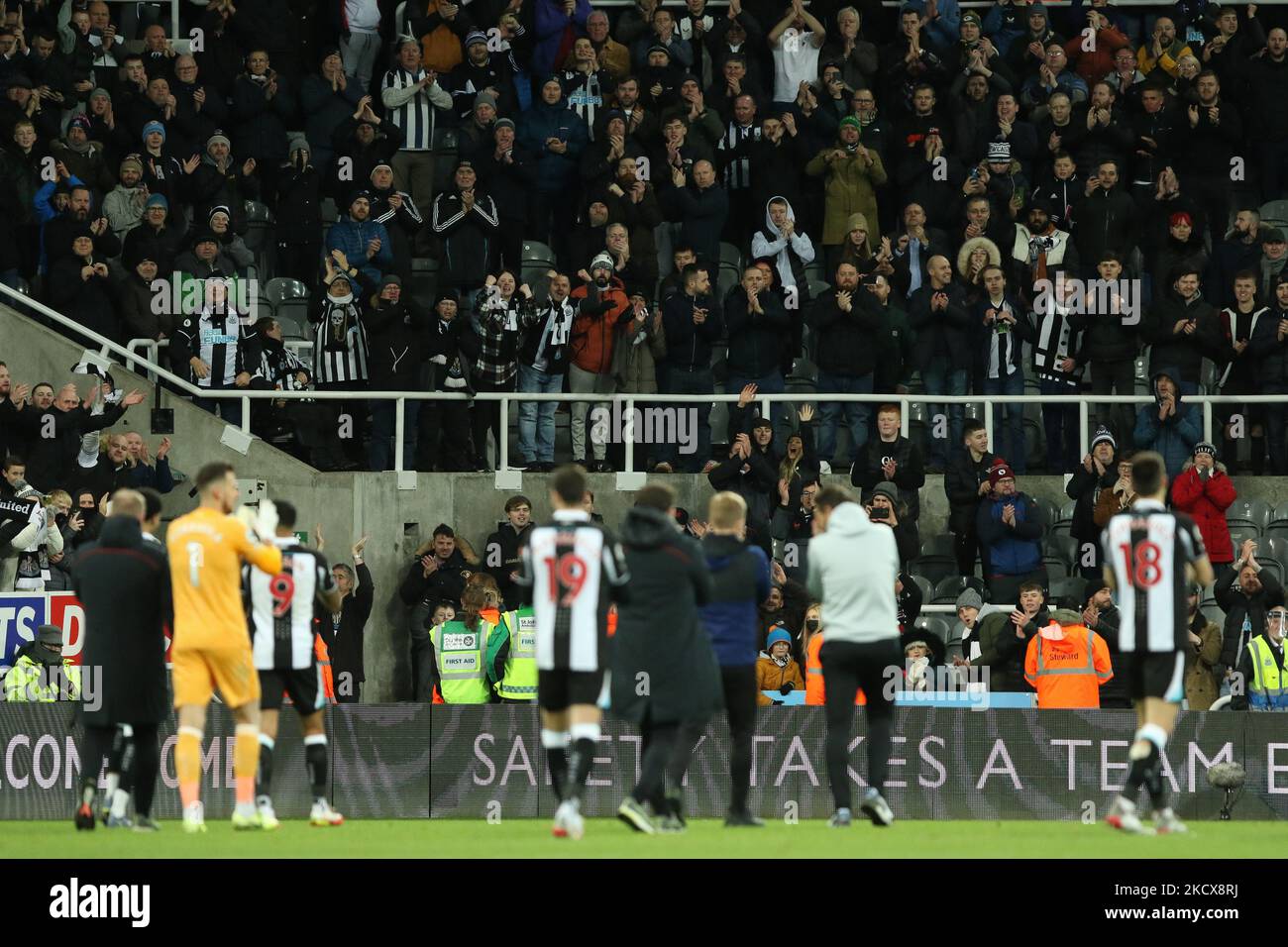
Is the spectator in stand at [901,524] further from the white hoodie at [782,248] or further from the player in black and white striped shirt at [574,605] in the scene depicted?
the player in black and white striped shirt at [574,605]

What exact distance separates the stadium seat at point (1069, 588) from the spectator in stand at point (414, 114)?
8.36 meters

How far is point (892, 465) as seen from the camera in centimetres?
2225

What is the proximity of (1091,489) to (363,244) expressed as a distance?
813 centimetres

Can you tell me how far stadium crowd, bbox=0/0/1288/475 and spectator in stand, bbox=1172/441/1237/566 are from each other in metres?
0.95

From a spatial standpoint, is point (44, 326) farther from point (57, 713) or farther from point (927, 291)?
point (927, 291)

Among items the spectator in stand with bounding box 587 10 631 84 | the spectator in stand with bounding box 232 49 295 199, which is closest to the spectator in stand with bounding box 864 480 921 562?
the spectator in stand with bounding box 587 10 631 84

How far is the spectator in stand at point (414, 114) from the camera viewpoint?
25.8m

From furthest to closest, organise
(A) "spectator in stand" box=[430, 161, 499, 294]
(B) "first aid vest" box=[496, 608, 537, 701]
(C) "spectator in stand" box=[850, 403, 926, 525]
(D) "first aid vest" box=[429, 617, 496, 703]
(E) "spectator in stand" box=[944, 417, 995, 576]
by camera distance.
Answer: (A) "spectator in stand" box=[430, 161, 499, 294] < (E) "spectator in stand" box=[944, 417, 995, 576] < (C) "spectator in stand" box=[850, 403, 926, 525] < (D) "first aid vest" box=[429, 617, 496, 703] < (B) "first aid vest" box=[496, 608, 537, 701]

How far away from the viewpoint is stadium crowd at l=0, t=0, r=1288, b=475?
23.5m

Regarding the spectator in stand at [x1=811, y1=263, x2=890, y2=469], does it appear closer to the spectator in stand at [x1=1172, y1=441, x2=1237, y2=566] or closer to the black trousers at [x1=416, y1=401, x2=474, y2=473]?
the spectator in stand at [x1=1172, y1=441, x2=1237, y2=566]

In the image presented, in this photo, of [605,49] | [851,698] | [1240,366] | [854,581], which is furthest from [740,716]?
[605,49]

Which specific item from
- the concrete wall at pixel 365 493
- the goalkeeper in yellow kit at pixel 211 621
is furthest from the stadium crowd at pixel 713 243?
the goalkeeper in yellow kit at pixel 211 621

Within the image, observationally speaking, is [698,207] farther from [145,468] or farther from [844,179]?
[145,468]
